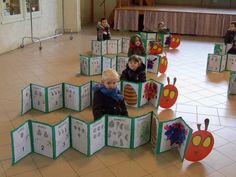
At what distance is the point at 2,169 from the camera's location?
245cm

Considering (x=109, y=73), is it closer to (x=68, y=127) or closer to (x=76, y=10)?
(x=68, y=127)

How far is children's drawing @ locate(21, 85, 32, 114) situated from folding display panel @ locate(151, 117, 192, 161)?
4.82 ft

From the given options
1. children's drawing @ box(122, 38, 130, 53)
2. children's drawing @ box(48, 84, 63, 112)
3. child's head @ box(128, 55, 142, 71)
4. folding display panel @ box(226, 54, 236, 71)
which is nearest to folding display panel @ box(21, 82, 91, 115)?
children's drawing @ box(48, 84, 63, 112)

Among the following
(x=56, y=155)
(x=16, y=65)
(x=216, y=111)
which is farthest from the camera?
(x=16, y=65)

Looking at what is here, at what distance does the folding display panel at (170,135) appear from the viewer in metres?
2.59

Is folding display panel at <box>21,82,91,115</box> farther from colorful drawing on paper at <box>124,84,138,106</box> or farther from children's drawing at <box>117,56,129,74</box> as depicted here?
children's drawing at <box>117,56,129,74</box>

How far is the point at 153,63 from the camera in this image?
16.4 ft

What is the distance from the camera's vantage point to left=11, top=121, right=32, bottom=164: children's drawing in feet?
7.93

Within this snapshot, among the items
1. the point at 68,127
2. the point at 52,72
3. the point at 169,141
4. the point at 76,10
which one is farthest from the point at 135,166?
the point at 76,10

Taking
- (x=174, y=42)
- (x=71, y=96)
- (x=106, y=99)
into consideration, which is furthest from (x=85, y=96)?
(x=174, y=42)

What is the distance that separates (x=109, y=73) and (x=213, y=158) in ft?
3.86

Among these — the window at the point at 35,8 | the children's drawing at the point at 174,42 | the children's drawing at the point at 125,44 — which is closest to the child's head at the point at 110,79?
the children's drawing at the point at 125,44

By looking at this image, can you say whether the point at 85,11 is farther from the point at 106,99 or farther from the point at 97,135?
the point at 97,135

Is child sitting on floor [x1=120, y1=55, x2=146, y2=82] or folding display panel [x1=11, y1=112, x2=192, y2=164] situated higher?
child sitting on floor [x1=120, y1=55, x2=146, y2=82]
